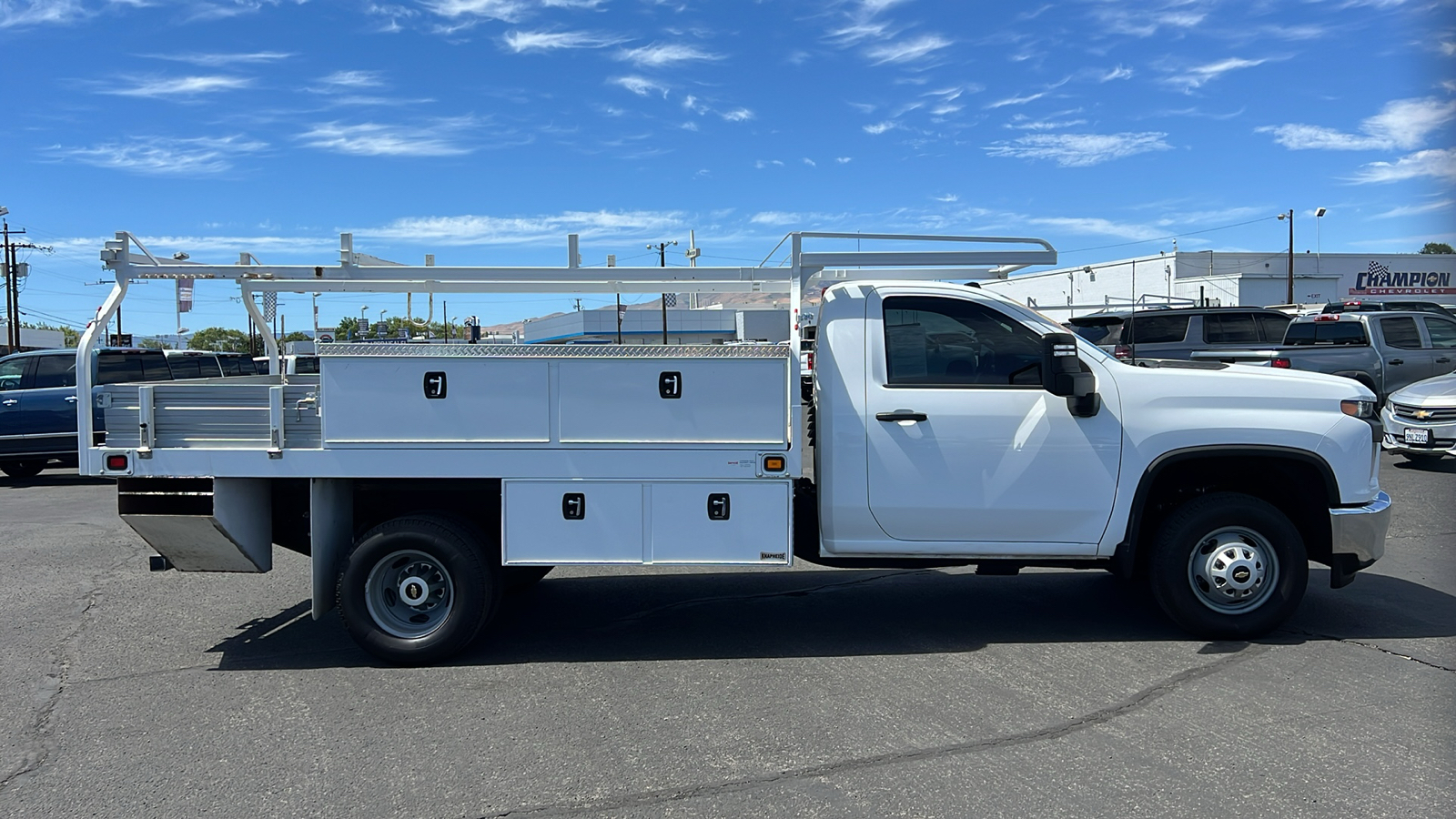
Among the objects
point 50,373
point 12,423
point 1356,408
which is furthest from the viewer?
point 50,373

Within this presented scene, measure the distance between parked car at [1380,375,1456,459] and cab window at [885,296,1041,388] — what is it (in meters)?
8.86

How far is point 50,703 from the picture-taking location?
5.10 m

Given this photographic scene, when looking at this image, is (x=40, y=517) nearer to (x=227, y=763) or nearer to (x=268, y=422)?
(x=268, y=422)

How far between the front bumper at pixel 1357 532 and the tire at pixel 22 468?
16521 millimetres

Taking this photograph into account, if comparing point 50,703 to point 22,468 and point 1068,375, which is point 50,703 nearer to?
point 1068,375

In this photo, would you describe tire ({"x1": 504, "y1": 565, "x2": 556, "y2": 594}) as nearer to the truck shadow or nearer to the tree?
the truck shadow

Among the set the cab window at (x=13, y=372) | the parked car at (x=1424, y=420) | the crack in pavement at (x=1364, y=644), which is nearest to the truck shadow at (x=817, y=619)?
the crack in pavement at (x=1364, y=644)

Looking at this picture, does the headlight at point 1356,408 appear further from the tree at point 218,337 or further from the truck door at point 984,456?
the tree at point 218,337

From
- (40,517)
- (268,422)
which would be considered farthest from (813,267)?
(40,517)

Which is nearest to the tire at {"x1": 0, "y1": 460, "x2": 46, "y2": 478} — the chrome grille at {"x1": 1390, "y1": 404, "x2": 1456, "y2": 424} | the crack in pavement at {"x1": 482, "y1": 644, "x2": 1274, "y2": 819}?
the crack in pavement at {"x1": 482, "y1": 644, "x2": 1274, "y2": 819}

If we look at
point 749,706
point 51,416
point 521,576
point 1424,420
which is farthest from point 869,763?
point 51,416

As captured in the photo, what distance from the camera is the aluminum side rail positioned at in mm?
5781

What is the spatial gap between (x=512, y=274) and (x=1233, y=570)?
14.8ft

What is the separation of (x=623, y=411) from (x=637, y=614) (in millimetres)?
1832
